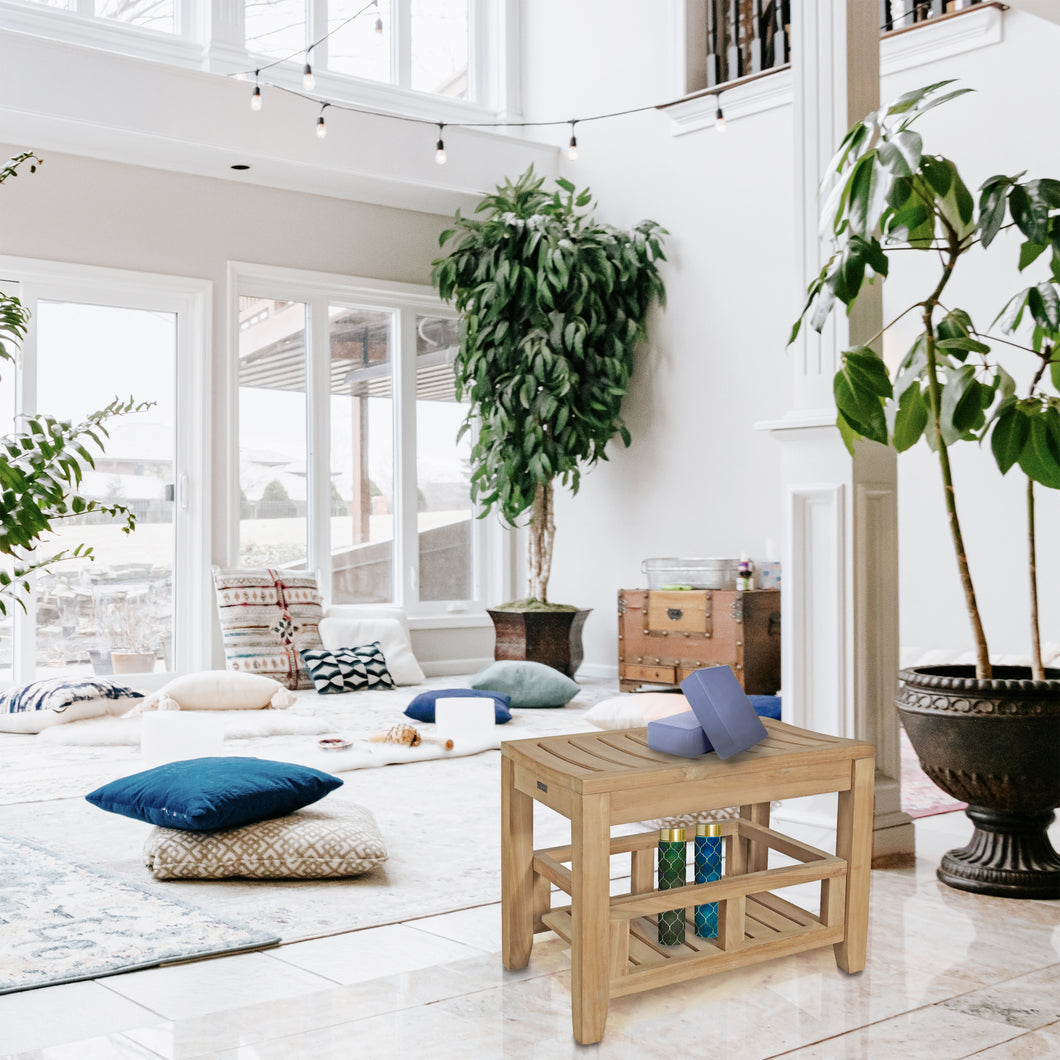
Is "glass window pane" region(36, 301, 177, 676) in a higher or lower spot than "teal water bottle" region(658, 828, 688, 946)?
higher

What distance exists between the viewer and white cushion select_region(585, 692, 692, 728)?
436 cm

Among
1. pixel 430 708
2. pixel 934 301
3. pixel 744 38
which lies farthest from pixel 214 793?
pixel 744 38

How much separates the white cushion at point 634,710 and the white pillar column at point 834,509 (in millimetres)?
1431

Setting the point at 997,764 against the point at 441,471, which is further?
the point at 441,471

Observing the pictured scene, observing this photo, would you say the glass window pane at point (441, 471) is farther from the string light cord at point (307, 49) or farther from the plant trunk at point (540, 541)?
the string light cord at point (307, 49)

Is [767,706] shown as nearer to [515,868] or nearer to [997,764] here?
[997,764]

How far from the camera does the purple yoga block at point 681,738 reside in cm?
191

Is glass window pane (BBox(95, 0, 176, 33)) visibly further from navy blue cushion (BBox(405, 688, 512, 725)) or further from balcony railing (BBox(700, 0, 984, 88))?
navy blue cushion (BBox(405, 688, 512, 725))

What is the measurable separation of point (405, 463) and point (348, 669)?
1482 mm

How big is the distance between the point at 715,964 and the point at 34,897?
1417 mm

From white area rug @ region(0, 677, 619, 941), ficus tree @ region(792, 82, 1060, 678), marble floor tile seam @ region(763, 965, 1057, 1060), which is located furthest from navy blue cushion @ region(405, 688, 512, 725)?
marble floor tile seam @ region(763, 965, 1057, 1060)

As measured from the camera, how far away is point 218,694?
522 cm

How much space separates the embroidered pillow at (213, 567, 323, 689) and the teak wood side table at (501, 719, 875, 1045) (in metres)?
4.19

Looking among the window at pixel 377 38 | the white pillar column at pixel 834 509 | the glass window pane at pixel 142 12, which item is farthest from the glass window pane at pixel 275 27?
the white pillar column at pixel 834 509
